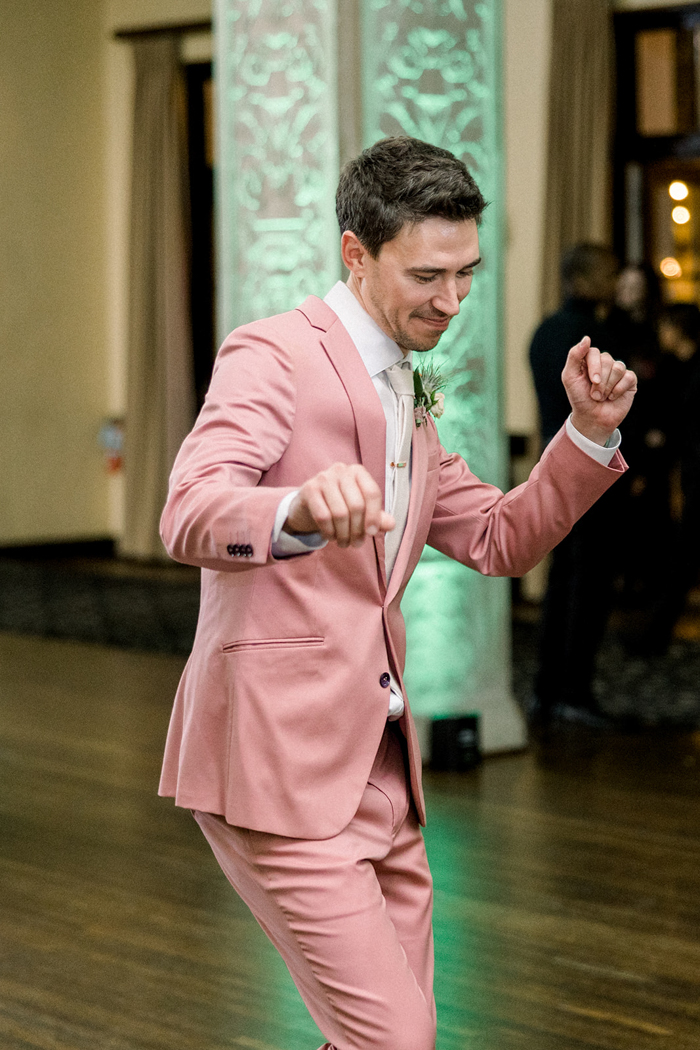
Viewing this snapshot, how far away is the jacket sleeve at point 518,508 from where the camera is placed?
173 centimetres

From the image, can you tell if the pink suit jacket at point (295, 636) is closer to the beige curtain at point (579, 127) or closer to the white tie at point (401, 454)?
the white tie at point (401, 454)

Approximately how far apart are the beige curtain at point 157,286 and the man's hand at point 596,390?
8330mm

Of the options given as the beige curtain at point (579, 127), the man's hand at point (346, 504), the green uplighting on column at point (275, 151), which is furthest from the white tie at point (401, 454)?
the beige curtain at point (579, 127)

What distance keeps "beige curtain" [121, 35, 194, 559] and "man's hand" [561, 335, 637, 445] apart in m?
8.33

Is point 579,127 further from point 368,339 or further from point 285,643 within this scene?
point 285,643

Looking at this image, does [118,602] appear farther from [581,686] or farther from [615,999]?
[615,999]

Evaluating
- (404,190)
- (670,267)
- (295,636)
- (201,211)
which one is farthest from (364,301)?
(201,211)

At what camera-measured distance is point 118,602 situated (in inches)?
326

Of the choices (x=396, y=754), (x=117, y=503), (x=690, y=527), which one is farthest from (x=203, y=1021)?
(x=117, y=503)

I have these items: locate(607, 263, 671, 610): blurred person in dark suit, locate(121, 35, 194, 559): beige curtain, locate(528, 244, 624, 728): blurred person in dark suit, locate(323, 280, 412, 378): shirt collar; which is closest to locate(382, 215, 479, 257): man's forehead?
locate(323, 280, 412, 378): shirt collar

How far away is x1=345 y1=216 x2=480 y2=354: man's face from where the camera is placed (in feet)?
5.12

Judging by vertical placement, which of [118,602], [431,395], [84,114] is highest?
[84,114]

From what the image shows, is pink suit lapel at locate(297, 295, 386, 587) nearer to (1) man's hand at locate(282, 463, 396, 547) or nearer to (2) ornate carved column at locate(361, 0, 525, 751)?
(1) man's hand at locate(282, 463, 396, 547)

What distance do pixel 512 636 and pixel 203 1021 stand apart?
4384 millimetres
